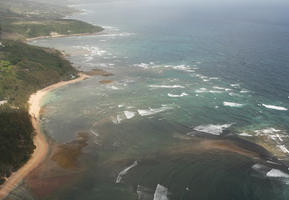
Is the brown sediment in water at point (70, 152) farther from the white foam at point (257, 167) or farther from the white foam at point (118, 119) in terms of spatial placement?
the white foam at point (257, 167)

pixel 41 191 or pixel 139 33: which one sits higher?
pixel 139 33

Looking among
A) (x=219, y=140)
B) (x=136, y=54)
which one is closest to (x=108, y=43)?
(x=136, y=54)

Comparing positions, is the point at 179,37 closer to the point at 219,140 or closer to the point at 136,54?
the point at 136,54

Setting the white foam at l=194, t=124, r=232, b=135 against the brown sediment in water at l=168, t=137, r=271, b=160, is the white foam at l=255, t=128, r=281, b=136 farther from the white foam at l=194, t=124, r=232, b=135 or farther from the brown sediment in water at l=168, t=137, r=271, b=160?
the white foam at l=194, t=124, r=232, b=135

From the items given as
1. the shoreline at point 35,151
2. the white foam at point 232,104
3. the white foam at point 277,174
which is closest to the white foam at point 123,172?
the shoreline at point 35,151

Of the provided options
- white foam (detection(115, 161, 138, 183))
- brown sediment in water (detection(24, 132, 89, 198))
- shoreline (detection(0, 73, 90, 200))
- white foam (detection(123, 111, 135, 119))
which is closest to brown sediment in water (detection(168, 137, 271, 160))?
white foam (detection(115, 161, 138, 183))

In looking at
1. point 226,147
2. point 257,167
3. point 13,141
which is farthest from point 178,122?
point 13,141
